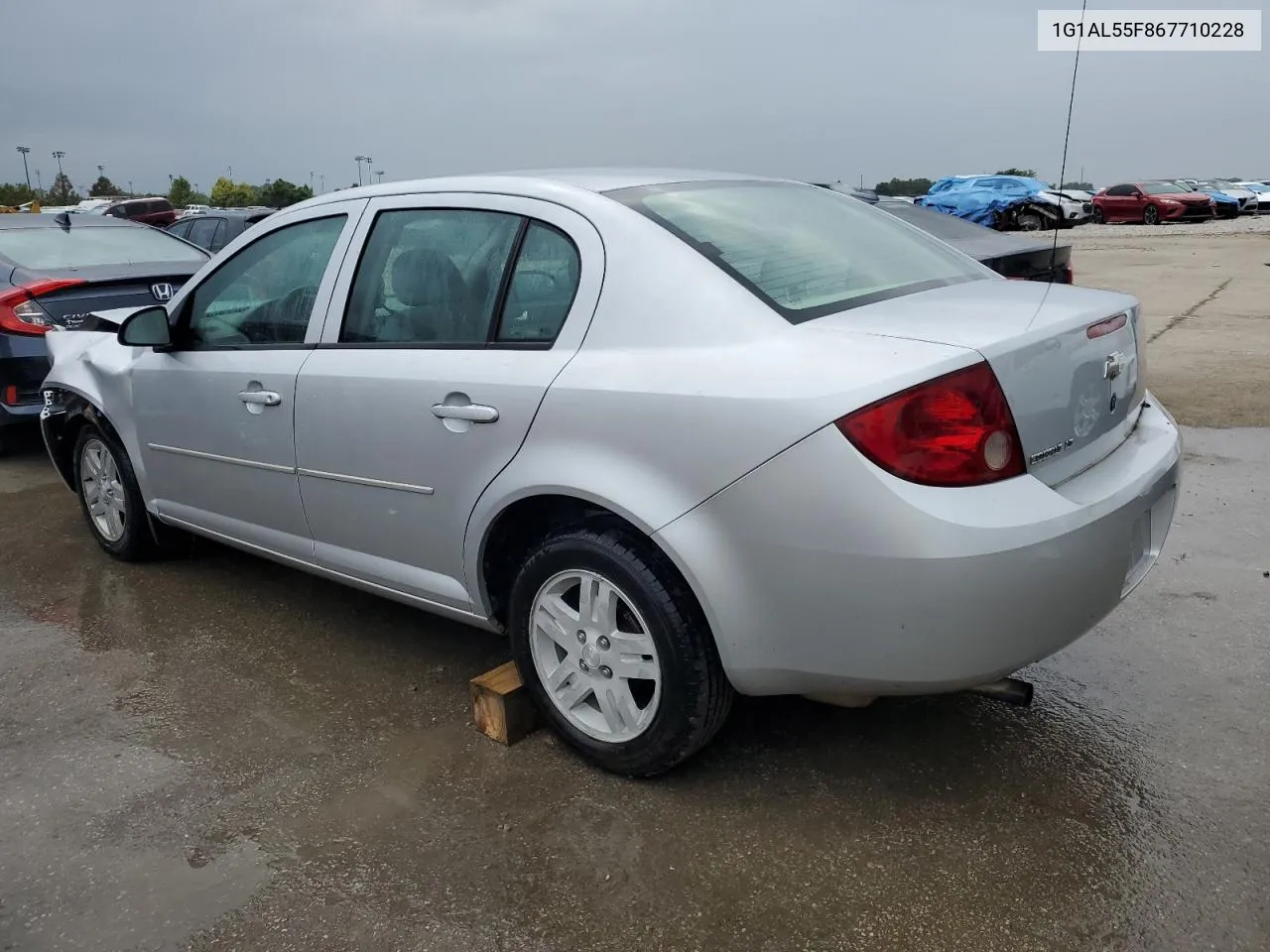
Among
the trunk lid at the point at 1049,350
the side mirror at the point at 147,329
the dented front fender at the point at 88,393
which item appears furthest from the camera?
the dented front fender at the point at 88,393

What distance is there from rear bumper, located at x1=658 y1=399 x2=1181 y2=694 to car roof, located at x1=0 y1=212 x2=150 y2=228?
21.9 ft

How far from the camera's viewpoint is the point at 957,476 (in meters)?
2.26

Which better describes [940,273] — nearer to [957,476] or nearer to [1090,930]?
[957,476]

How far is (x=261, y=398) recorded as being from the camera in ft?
11.5

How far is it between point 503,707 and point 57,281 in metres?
4.96

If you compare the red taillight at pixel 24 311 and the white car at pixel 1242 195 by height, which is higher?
the red taillight at pixel 24 311

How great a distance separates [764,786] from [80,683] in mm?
2353

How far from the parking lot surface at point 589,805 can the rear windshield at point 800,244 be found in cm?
125

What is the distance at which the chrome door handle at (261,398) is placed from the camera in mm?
A: 3461

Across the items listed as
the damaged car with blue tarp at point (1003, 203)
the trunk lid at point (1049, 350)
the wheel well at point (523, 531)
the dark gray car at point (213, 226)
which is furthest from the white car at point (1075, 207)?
the wheel well at point (523, 531)

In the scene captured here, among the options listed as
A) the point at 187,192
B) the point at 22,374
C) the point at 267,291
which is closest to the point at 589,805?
the point at 267,291

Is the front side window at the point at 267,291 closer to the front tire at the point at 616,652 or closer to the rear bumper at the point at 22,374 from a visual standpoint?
the front tire at the point at 616,652

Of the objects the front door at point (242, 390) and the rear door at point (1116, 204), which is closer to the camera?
the front door at point (242, 390)

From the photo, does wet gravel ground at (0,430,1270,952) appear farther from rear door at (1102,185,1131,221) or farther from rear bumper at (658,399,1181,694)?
rear door at (1102,185,1131,221)
